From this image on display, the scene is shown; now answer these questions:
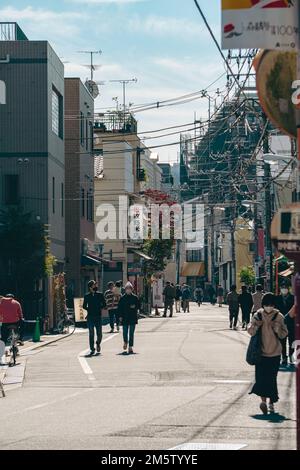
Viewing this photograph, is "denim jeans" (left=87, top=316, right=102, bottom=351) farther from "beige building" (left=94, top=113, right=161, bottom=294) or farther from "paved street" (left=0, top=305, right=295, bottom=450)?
"beige building" (left=94, top=113, right=161, bottom=294)

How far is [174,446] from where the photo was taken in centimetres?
1220

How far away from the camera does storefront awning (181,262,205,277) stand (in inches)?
4556

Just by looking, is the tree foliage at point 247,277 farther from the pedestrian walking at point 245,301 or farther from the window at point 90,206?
the pedestrian walking at point 245,301

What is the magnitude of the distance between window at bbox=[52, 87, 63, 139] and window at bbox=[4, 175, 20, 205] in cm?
323

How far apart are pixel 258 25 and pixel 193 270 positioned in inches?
4204

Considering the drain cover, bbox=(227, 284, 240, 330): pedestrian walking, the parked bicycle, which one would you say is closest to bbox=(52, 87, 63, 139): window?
bbox=(227, 284, 240, 330): pedestrian walking

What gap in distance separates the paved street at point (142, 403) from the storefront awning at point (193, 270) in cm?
8710

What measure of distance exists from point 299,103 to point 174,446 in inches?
171

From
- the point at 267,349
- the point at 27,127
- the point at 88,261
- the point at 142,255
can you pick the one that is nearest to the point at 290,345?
the point at 267,349

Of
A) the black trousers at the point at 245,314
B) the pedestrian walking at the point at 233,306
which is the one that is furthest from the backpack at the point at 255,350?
the pedestrian walking at the point at 233,306

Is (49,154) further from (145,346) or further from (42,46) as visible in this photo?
(145,346)

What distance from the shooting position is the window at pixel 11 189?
4322 cm

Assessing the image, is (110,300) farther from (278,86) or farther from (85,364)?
(278,86)

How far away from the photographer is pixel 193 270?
11619 centimetres
